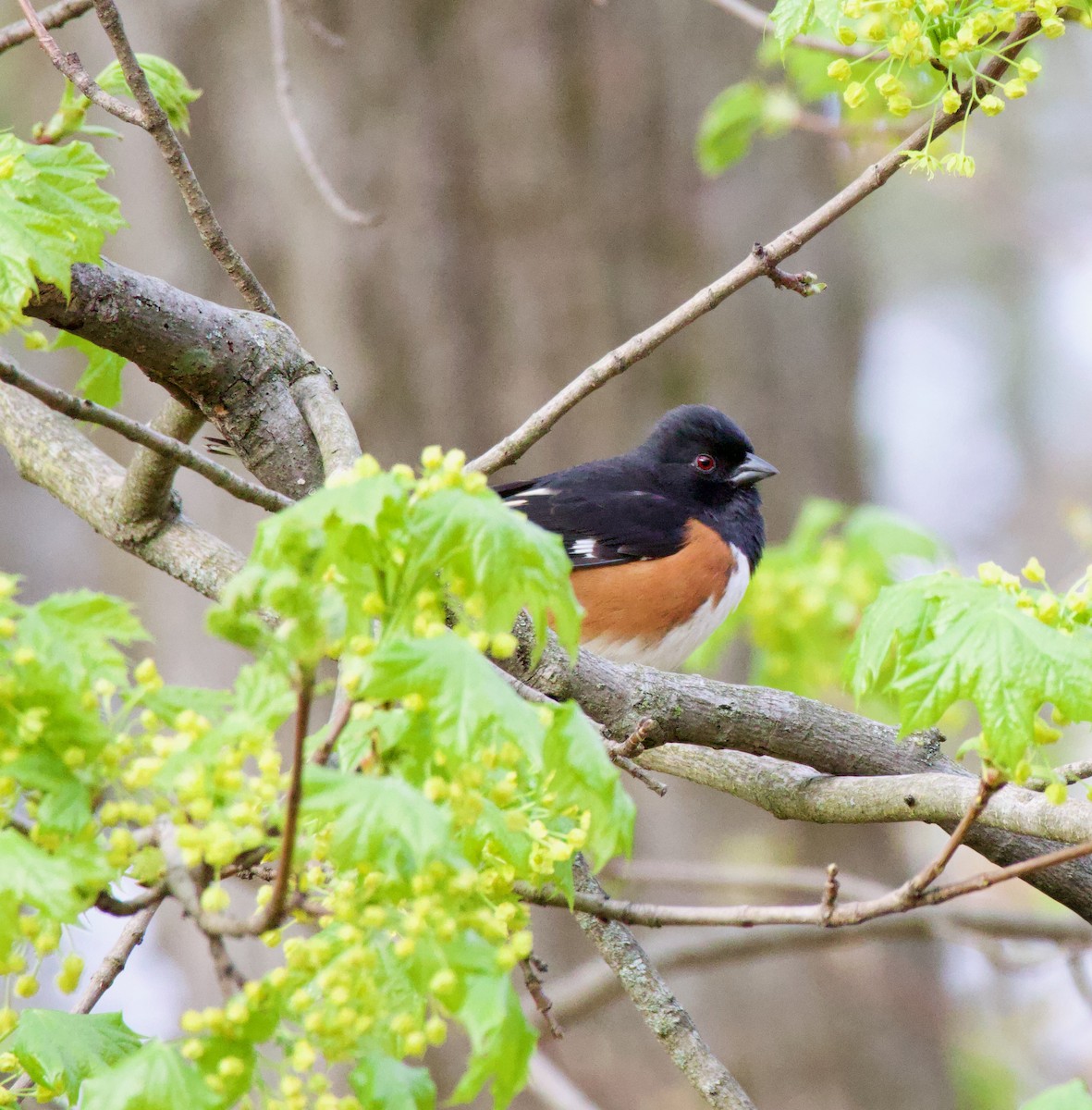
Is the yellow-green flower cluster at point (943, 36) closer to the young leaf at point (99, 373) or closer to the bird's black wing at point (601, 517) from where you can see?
the young leaf at point (99, 373)

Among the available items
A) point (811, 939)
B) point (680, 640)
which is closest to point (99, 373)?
point (680, 640)

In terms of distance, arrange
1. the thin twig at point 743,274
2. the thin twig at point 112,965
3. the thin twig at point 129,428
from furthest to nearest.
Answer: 1. the thin twig at point 743,274
2. the thin twig at point 112,965
3. the thin twig at point 129,428

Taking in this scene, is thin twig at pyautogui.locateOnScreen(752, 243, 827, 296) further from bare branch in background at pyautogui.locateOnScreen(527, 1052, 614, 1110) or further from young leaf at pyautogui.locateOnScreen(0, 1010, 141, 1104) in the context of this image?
bare branch in background at pyautogui.locateOnScreen(527, 1052, 614, 1110)

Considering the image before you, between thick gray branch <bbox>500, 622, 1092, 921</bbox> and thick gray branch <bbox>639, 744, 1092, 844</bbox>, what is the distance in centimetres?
5

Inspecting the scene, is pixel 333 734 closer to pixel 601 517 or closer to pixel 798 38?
pixel 798 38

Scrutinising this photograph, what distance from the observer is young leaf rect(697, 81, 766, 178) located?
133 inches

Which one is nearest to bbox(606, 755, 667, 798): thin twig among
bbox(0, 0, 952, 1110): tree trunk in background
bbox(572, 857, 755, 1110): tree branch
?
bbox(572, 857, 755, 1110): tree branch

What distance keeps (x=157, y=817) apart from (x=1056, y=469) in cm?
1259

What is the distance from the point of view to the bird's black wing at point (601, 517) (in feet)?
12.7

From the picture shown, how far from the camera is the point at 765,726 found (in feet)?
6.70

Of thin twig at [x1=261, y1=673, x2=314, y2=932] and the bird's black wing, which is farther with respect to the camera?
the bird's black wing

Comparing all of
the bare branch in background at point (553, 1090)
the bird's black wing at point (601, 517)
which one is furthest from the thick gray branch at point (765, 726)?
the bird's black wing at point (601, 517)

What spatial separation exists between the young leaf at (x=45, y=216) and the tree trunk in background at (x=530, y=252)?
2.63m

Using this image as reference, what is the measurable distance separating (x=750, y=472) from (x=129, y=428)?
285 cm
